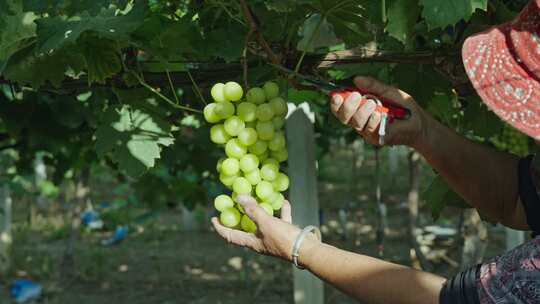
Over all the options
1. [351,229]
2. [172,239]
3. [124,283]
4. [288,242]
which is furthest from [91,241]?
[288,242]

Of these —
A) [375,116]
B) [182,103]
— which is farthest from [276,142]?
[182,103]

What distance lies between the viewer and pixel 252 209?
5.19 ft

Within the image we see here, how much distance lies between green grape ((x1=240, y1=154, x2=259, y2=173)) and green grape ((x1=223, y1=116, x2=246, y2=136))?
0.06 m

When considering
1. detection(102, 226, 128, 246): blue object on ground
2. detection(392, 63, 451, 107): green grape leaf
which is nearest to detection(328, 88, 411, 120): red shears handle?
detection(392, 63, 451, 107): green grape leaf

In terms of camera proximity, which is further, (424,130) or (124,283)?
(124,283)

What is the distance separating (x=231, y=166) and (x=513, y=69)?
663 mm

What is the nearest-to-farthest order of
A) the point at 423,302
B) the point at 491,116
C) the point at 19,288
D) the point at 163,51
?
1. the point at 423,302
2. the point at 163,51
3. the point at 491,116
4. the point at 19,288

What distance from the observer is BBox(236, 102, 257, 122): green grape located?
5.32 ft

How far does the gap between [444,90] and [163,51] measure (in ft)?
3.03

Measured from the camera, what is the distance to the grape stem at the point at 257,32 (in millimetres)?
1625

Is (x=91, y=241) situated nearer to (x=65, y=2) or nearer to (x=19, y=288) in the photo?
(x=19, y=288)

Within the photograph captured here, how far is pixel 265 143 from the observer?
5.54ft

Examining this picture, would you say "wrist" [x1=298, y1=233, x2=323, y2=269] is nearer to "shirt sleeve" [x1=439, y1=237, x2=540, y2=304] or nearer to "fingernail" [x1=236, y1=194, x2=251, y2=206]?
"fingernail" [x1=236, y1=194, x2=251, y2=206]

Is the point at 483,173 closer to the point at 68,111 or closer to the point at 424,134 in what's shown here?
the point at 424,134
